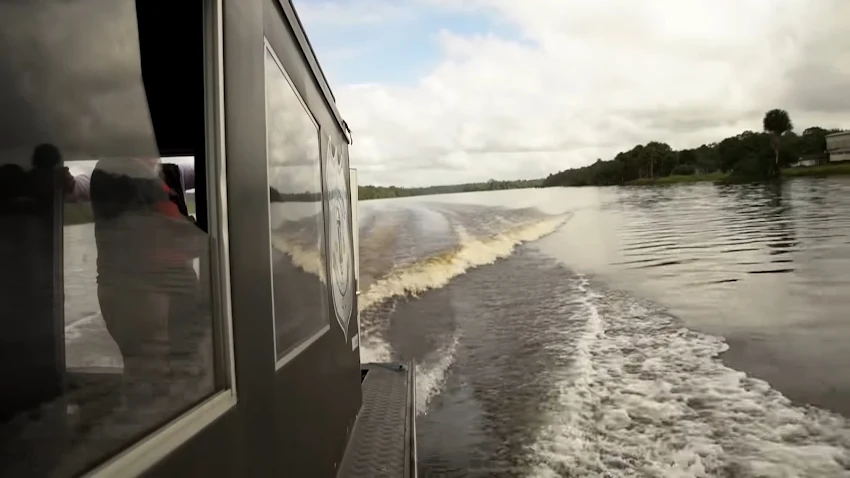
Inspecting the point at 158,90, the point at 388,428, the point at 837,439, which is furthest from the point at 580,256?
the point at 158,90

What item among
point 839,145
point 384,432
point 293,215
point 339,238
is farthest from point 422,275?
point 839,145

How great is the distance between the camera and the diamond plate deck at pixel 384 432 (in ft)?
10.9

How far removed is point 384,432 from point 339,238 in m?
1.21

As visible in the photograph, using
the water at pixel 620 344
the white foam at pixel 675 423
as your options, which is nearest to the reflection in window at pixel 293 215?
the water at pixel 620 344

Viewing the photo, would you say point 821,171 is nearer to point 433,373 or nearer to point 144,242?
point 433,373

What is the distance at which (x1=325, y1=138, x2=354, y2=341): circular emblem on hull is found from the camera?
11.0 ft

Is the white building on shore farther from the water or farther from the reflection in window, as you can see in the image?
the reflection in window

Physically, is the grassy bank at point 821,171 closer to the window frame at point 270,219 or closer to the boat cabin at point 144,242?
the window frame at point 270,219

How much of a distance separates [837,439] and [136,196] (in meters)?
6.63

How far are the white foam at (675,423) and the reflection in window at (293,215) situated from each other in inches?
127

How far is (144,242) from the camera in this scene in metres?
1.22

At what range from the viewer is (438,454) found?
18.5 ft

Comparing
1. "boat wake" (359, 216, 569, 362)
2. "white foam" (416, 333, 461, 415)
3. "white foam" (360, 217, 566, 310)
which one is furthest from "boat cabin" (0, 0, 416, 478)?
"white foam" (360, 217, 566, 310)

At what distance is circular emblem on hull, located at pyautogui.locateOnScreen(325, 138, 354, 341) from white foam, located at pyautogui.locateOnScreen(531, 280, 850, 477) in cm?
238
